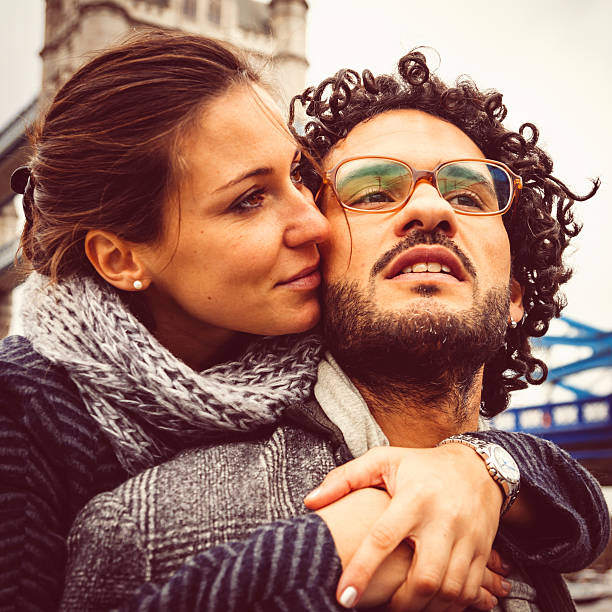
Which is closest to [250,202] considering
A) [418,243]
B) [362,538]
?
[418,243]

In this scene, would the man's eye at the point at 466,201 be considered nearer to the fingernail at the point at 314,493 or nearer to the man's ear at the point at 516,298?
the man's ear at the point at 516,298

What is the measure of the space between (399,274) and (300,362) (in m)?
0.37

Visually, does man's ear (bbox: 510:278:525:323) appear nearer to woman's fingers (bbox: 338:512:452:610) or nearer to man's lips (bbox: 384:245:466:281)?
man's lips (bbox: 384:245:466:281)

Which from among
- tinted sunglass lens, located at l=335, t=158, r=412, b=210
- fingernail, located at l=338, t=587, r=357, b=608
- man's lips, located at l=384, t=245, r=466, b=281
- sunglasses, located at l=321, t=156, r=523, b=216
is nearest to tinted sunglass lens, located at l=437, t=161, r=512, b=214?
sunglasses, located at l=321, t=156, r=523, b=216

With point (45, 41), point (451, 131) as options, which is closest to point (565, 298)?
point (451, 131)

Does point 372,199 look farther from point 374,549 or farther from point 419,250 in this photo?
point 374,549

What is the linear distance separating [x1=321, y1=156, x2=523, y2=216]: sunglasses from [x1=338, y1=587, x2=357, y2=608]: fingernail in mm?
1081

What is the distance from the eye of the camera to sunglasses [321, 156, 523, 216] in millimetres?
1834

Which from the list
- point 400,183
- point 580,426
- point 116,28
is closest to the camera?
point 400,183

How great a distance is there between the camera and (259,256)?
1550mm

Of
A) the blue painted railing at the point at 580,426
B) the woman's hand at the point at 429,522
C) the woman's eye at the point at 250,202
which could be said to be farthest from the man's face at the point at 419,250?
the blue painted railing at the point at 580,426

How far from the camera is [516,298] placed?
2.35m

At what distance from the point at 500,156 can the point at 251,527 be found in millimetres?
1703

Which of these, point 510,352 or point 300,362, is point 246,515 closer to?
point 300,362
